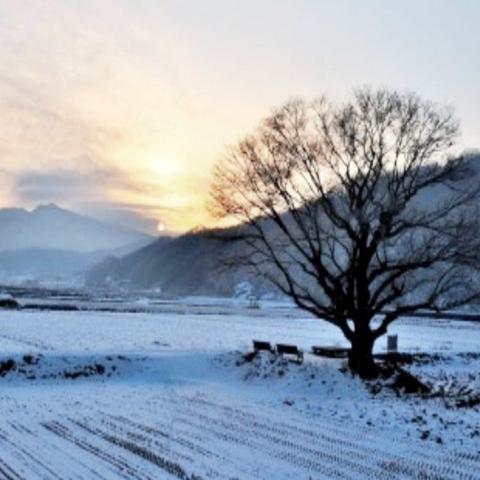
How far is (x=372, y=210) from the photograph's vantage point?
2973cm

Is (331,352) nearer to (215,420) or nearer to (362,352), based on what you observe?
(362,352)

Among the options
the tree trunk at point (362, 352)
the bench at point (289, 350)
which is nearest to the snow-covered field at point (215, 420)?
the bench at point (289, 350)

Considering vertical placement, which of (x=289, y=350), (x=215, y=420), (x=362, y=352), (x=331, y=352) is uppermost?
(x=362, y=352)

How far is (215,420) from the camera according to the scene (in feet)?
64.8

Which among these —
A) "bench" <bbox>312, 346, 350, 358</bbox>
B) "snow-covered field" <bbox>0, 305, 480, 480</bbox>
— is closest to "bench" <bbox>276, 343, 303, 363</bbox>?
"snow-covered field" <bbox>0, 305, 480, 480</bbox>

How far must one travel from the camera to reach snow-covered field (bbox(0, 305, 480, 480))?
48.0 feet

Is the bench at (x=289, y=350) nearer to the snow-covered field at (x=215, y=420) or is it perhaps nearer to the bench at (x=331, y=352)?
the snow-covered field at (x=215, y=420)

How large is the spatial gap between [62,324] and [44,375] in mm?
33553

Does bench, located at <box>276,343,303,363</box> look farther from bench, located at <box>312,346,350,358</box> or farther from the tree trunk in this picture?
the tree trunk

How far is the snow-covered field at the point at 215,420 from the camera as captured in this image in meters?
14.6

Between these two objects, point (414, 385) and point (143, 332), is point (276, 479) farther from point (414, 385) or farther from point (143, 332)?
point (143, 332)

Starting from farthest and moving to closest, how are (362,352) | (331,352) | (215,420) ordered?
(331,352) < (362,352) < (215,420)

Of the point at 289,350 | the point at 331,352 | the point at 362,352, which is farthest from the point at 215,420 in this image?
the point at 331,352

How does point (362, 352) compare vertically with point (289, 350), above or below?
above
